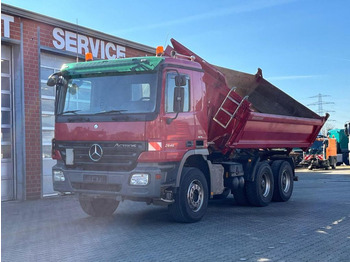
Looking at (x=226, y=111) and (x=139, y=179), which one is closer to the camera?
(x=139, y=179)

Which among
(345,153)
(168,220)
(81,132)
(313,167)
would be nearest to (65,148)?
(81,132)

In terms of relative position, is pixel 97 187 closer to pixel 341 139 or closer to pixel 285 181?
pixel 285 181

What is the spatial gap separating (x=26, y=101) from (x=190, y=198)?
565 cm

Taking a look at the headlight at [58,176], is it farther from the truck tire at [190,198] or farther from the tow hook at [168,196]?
the truck tire at [190,198]

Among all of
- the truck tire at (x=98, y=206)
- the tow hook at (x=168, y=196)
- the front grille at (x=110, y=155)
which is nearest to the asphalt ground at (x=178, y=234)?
the truck tire at (x=98, y=206)

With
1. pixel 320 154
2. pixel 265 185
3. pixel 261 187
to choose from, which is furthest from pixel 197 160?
pixel 320 154

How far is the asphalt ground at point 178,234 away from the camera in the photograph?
5762 millimetres

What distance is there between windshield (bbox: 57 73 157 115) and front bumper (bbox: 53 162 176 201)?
0.96 metres

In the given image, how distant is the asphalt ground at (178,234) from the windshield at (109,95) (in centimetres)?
196

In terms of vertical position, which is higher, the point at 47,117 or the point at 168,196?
the point at 47,117

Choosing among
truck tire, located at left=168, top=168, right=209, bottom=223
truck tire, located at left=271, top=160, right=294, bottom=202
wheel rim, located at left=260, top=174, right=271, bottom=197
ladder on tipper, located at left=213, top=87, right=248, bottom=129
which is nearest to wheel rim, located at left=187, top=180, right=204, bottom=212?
truck tire, located at left=168, top=168, right=209, bottom=223

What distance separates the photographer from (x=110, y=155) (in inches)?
292

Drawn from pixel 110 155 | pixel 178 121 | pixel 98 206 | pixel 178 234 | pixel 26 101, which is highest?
pixel 26 101

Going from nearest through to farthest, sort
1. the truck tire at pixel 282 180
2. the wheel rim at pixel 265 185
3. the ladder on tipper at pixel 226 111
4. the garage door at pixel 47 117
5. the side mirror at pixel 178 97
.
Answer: the side mirror at pixel 178 97 → the ladder on tipper at pixel 226 111 → the wheel rim at pixel 265 185 → the truck tire at pixel 282 180 → the garage door at pixel 47 117
